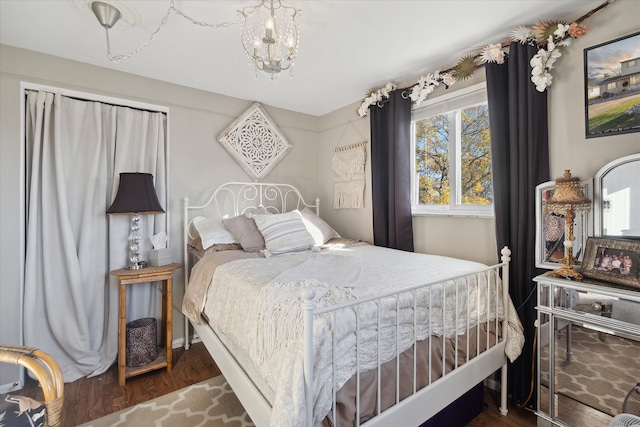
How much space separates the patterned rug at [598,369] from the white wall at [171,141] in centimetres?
279

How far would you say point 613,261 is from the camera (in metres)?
1.43

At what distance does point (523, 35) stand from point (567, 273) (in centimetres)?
148

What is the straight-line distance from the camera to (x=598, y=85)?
1649 millimetres

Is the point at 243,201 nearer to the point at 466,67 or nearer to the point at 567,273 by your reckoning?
the point at 466,67

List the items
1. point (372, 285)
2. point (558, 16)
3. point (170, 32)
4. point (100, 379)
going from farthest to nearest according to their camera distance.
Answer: point (100, 379), point (170, 32), point (558, 16), point (372, 285)

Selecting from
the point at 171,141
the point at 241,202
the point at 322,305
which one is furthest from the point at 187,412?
the point at 171,141

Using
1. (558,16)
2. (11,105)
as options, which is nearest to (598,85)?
(558,16)

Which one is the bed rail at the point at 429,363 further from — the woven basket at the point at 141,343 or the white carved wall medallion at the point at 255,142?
the white carved wall medallion at the point at 255,142

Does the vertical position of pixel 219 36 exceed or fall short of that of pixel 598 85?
it exceeds it

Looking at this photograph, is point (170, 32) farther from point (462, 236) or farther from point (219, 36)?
point (462, 236)

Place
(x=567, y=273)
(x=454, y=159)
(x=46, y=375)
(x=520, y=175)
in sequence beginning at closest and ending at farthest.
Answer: (x=46, y=375) → (x=567, y=273) → (x=520, y=175) → (x=454, y=159)

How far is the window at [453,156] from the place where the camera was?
229 cm

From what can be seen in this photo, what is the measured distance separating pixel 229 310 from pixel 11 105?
2.16 metres

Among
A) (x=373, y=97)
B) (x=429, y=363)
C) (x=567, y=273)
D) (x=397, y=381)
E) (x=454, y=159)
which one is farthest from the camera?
(x=373, y=97)
